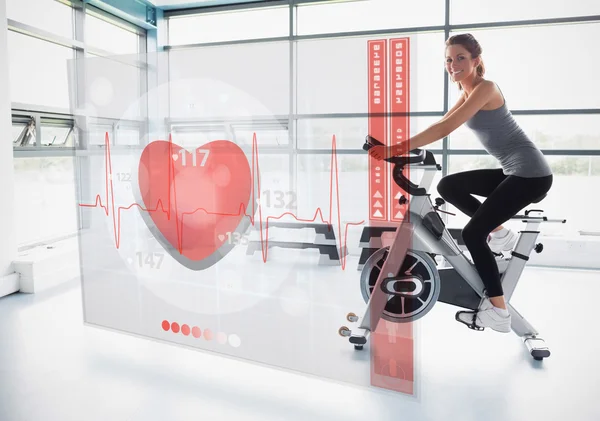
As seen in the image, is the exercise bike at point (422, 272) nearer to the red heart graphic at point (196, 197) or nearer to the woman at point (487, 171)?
the woman at point (487, 171)

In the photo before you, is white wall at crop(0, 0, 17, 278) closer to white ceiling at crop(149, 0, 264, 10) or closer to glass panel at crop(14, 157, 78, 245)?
glass panel at crop(14, 157, 78, 245)

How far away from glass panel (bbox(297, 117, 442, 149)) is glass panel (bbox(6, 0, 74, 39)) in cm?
256

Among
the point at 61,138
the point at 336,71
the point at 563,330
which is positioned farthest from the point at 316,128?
the point at 61,138

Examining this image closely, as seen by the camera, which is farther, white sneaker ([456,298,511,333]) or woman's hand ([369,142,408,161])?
white sneaker ([456,298,511,333])

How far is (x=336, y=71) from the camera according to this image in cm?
187

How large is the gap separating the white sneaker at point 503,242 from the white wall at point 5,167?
3067 mm

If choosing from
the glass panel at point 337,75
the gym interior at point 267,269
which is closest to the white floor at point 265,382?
the gym interior at point 267,269

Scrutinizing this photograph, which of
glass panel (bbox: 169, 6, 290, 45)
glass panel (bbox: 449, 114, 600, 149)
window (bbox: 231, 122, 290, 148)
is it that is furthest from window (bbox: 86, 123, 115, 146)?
glass panel (bbox: 449, 114, 600, 149)

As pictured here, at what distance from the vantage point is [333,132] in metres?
1.94

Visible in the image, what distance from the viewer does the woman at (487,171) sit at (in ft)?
6.31

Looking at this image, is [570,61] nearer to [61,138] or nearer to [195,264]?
[195,264]

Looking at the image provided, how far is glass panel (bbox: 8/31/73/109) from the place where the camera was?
10.9 ft

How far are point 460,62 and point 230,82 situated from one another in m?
1.02

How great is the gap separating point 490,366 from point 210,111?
177 centimetres
